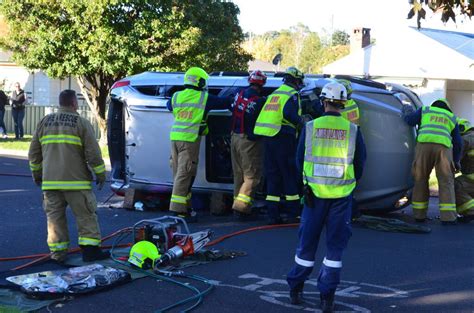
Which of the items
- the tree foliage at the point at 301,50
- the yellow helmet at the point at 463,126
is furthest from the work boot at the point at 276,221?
the tree foliage at the point at 301,50

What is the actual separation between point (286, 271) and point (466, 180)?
4356 millimetres

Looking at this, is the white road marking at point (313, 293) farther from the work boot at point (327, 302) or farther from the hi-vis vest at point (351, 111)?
the hi-vis vest at point (351, 111)

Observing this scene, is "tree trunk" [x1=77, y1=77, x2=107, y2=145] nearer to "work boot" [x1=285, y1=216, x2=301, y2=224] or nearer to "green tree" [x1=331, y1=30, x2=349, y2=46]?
"work boot" [x1=285, y1=216, x2=301, y2=224]

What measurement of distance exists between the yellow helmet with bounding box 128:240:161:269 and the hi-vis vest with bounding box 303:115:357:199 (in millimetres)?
1826

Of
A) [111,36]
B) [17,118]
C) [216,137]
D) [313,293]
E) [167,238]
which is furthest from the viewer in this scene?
[17,118]

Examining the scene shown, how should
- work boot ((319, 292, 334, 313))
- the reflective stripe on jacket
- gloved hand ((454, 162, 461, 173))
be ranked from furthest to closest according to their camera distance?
the reflective stripe on jacket < gloved hand ((454, 162, 461, 173)) < work boot ((319, 292, 334, 313))

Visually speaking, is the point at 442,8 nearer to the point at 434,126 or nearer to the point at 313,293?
the point at 313,293

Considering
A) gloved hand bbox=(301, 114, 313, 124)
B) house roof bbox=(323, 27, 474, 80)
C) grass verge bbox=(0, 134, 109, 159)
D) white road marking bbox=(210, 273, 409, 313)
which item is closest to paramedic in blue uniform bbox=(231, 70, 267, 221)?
gloved hand bbox=(301, 114, 313, 124)

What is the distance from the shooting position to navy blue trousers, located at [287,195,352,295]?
18.3 ft

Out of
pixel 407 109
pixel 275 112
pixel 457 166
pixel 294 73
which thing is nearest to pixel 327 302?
pixel 275 112

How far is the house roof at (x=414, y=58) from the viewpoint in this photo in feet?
85.1

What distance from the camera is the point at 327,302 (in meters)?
5.58

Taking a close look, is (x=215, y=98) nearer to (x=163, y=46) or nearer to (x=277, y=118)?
(x=277, y=118)

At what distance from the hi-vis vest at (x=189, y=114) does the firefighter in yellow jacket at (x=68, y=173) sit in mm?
2420
